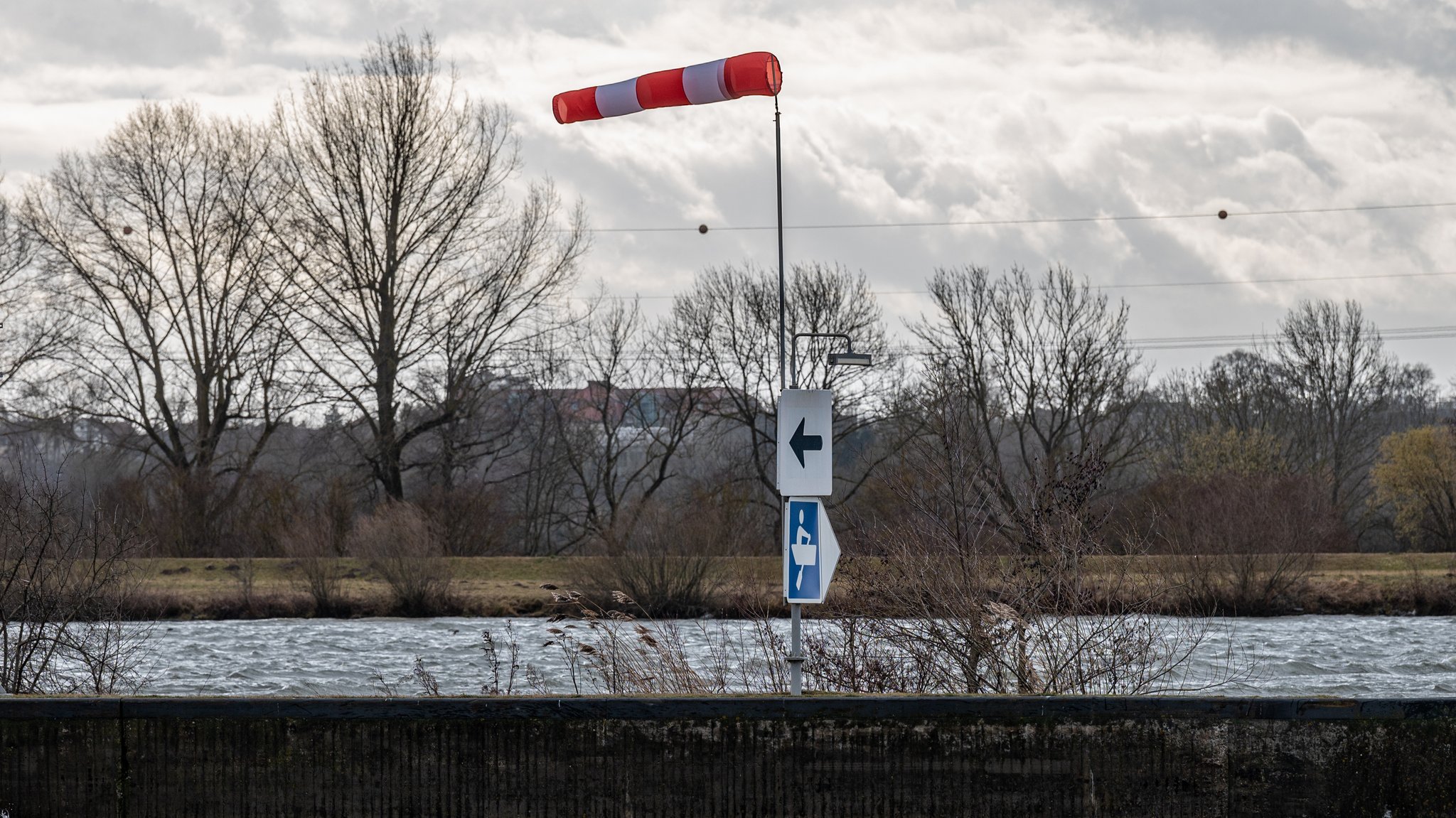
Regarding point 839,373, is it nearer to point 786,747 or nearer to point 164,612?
point 164,612

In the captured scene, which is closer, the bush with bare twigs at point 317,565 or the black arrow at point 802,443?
the black arrow at point 802,443

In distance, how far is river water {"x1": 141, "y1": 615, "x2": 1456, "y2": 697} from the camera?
1836 cm

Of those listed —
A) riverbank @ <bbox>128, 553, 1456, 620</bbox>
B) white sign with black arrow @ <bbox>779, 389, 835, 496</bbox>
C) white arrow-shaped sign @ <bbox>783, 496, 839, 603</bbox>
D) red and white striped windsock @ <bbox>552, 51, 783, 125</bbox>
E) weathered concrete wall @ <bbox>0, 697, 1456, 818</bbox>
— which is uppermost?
red and white striped windsock @ <bbox>552, 51, 783, 125</bbox>

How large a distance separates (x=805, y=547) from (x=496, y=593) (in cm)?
2197

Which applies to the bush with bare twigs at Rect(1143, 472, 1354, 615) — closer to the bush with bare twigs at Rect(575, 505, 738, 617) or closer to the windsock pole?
the bush with bare twigs at Rect(575, 505, 738, 617)

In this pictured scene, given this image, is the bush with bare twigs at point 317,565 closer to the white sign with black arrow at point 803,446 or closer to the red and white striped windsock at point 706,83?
the red and white striped windsock at point 706,83

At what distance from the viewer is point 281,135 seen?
131 ft

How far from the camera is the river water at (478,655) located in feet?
60.2

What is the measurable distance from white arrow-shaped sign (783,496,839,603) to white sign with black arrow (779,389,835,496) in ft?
0.54

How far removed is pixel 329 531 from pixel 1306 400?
42751mm

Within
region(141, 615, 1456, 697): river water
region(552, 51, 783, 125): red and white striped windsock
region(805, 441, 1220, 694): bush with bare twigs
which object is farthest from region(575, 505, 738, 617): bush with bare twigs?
region(552, 51, 783, 125): red and white striped windsock

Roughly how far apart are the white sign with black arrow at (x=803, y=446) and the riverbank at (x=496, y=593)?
16561mm

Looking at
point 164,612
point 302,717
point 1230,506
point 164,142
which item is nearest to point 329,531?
point 164,612

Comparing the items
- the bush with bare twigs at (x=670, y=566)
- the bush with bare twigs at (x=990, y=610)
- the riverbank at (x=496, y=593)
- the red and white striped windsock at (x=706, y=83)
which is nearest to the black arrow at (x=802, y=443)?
the bush with bare twigs at (x=990, y=610)
